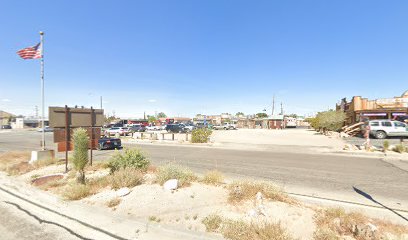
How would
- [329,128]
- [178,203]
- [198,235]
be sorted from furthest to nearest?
[329,128] < [178,203] < [198,235]

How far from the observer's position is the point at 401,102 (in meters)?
31.9

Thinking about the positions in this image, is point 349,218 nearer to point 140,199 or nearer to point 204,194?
point 204,194

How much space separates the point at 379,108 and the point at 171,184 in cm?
3645

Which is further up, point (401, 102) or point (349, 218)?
point (401, 102)

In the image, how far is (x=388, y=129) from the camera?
25.5 m

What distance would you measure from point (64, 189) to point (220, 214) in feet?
17.4

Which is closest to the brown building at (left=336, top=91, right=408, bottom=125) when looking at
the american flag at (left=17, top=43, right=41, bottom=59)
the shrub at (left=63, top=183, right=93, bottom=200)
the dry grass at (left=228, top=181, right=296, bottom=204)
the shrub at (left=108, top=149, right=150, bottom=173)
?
the dry grass at (left=228, top=181, right=296, bottom=204)

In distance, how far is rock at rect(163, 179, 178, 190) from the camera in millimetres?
6578

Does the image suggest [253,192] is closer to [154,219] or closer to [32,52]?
[154,219]

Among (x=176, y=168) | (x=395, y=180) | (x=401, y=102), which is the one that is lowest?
(x=395, y=180)

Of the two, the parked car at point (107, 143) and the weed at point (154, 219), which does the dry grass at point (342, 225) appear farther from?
the parked car at point (107, 143)

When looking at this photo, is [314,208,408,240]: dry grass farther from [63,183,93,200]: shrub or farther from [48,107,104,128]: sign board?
[48,107,104,128]: sign board

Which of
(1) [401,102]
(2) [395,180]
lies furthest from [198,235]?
(1) [401,102]

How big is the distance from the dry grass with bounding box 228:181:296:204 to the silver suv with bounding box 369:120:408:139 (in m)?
26.5
